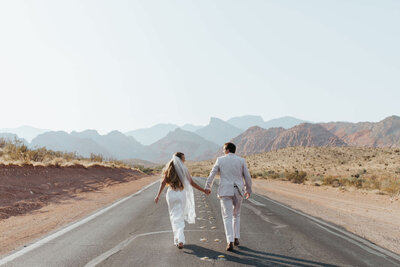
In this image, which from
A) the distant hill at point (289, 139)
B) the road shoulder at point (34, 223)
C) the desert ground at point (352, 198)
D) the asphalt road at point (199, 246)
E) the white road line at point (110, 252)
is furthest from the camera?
the distant hill at point (289, 139)

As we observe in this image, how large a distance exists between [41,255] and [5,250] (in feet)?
3.34

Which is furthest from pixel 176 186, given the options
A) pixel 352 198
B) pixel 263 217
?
pixel 352 198

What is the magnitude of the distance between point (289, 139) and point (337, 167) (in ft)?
339

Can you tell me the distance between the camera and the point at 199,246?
6.82m

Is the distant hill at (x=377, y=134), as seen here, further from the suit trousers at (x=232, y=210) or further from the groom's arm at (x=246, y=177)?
the suit trousers at (x=232, y=210)

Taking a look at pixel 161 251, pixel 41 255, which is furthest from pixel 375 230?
pixel 41 255

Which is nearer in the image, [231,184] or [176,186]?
[231,184]

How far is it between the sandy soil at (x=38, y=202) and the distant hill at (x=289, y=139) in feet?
444

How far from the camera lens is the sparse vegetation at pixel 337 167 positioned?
29.5 m

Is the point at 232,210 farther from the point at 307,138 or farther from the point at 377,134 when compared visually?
the point at 377,134

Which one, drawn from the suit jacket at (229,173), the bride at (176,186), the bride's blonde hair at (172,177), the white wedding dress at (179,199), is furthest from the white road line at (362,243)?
the bride's blonde hair at (172,177)

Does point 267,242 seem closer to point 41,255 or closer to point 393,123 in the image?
point 41,255

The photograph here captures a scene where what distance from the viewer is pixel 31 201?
1475cm

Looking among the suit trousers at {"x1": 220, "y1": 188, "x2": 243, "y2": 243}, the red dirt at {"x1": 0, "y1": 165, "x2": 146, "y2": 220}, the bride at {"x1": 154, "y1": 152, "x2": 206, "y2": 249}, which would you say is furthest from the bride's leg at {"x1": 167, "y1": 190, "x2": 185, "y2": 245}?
the red dirt at {"x1": 0, "y1": 165, "x2": 146, "y2": 220}
